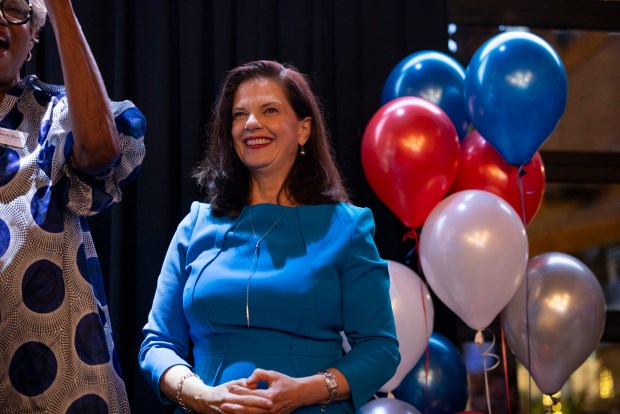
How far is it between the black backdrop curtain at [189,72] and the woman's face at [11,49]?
939mm

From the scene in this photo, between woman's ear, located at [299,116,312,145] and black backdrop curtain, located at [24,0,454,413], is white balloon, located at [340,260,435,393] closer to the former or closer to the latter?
black backdrop curtain, located at [24,0,454,413]

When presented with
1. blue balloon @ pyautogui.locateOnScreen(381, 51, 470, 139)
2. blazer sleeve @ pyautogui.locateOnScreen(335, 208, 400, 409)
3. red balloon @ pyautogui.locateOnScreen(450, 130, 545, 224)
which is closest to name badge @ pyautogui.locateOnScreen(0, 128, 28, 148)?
blazer sleeve @ pyautogui.locateOnScreen(335, 208, 400, 409)

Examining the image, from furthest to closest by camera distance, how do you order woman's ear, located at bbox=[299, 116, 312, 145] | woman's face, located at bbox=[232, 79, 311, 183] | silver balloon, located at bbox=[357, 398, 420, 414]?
silver balloon, located at bbox=[357, 398, 420, 414] < woman's ear, located at bbox=[299, 116, 312, 145] < woman's face, located at bbox=[232, 79, 311, 183]

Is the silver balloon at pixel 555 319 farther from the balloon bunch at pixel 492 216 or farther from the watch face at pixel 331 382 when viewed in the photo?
the watch face at pixel 331 382

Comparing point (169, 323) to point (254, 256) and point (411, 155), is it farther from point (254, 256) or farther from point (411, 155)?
point (411, 155)

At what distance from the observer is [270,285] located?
1.82 meters

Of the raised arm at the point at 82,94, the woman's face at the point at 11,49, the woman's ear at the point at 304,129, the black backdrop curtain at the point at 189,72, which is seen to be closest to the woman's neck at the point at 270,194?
the woman's ear at the point at 304,129

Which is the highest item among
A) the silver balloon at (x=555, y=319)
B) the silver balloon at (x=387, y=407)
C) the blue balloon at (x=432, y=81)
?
the blue balloon at (x=432, y=81)

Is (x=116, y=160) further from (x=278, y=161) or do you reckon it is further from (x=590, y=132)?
(x=590, y=132)

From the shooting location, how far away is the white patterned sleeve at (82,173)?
1617 millimetres

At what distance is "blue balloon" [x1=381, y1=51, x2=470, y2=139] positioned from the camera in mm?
2674

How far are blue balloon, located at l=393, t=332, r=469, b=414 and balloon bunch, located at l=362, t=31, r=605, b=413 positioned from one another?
4 centimetres

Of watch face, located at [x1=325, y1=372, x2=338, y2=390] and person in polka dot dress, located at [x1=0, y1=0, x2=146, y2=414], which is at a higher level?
person in polka dot dress, located at [x1=0, y1=0, x2=146, y2=414]

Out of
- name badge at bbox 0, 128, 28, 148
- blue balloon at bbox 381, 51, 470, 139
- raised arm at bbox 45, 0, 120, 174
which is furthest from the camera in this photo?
blue balloon at bbox 381, 51, 470, 139
